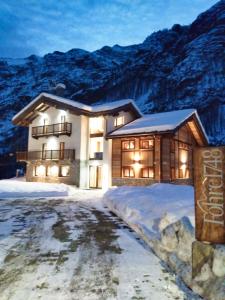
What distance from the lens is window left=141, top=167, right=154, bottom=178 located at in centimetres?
2044

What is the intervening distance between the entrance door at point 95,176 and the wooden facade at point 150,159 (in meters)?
2.62

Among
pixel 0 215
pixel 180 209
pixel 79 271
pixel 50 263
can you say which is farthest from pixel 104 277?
pixel 0 215

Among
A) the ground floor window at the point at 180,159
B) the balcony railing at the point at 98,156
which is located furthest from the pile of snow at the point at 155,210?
the balcony railing at the point at 98,156

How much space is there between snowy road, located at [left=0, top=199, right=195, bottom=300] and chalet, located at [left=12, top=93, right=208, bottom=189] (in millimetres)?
13035

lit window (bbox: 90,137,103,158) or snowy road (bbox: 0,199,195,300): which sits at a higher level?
lit window (bbox: 90,137,103,158)

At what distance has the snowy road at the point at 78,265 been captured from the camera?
3.71 m

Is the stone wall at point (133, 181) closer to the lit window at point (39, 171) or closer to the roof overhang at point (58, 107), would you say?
the roof overhang at point (58, 107)

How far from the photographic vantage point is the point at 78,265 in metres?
4.73

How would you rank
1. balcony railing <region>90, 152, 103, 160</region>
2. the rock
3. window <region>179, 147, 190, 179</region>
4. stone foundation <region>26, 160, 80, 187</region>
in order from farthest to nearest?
balcony railing <region>90, 152, 103, 160</region> → stone foundation <region>26, 160, 80, 187</region> → window <region>179, 147, 190, 179</region> → the rock

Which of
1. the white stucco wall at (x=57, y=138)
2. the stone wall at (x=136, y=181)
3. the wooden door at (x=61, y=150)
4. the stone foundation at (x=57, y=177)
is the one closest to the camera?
the stone wall at (x=136, y=181)

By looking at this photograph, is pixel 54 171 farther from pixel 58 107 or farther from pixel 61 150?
pixel 58 107

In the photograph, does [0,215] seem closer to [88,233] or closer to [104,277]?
[88,233]

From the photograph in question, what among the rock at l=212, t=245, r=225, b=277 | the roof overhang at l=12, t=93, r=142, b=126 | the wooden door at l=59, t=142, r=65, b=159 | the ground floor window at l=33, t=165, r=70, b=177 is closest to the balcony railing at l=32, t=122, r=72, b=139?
the wooden door at l=59, t=142, r=65, b=159

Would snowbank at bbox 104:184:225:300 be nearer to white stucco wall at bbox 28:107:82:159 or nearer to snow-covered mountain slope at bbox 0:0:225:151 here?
white stucco wall at bbox 28:107:82:159
